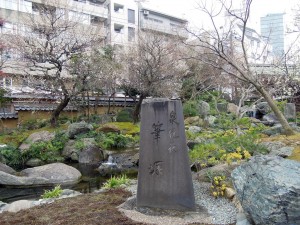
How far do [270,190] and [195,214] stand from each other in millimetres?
1498

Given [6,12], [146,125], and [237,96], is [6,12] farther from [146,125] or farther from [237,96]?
[146,125]

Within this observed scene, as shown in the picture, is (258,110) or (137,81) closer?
(137,81)

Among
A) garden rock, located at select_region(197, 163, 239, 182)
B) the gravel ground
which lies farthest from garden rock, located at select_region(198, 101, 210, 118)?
the gravel ground

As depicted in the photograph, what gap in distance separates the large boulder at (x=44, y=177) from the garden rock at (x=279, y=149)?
6161 mm

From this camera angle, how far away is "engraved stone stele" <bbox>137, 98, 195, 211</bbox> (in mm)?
5125

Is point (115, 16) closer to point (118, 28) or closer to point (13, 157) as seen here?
point (118, 28)

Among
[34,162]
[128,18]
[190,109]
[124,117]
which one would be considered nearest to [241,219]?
[34,162]

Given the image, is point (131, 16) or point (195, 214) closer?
point (195, 214)

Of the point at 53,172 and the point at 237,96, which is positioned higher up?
the point at 237,96

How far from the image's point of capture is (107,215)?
4.97 m

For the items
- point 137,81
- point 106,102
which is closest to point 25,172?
point 137,81

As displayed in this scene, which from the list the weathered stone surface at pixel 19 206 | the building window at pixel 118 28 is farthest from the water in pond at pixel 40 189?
the building window at pixel 118 28

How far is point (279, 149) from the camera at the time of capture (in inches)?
314

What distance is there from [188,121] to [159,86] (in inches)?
111
